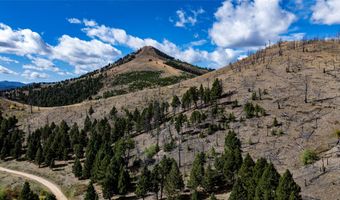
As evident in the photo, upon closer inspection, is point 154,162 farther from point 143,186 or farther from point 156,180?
point 143,186

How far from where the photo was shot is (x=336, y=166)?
76000mm

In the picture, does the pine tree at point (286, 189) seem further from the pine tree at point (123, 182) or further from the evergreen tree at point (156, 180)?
the pine tree at point (123, 182)

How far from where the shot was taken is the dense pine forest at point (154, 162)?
6862cm

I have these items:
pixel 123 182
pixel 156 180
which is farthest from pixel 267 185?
pixel 123 182

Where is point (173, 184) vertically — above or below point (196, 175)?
below

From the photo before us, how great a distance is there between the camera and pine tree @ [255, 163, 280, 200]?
60.1m

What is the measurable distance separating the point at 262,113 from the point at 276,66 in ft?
252

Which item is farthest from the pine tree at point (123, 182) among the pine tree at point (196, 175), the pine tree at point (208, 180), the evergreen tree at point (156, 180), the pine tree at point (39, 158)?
the pine tree at point (39, 158)

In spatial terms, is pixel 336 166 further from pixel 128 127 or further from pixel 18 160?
pixel 18 160

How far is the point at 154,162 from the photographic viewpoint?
110500 mm

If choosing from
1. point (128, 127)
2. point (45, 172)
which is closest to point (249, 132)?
point (128, 127)

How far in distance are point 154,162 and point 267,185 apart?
54685 mm

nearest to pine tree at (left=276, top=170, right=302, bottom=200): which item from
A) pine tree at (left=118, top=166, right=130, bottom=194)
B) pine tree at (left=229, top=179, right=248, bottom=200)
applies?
pine tree at (left=229, top=179, right=248, bottom=200)

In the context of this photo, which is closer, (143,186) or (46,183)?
(143,186)
